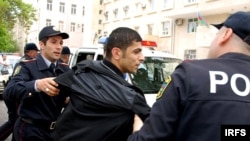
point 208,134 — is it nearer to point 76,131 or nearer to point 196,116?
point 196,116

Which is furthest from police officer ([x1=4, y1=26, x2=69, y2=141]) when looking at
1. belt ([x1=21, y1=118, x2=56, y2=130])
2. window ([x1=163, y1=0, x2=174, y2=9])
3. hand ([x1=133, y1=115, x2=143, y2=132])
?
window ([x1=163, y1=0, x2=174, y2=9])

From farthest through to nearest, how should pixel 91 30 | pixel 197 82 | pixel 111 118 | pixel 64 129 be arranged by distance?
pixel 91 30
pixel 64 129
pixel 111 118
pixel 197 82

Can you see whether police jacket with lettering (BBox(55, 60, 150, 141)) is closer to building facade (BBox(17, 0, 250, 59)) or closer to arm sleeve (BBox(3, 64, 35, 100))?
arm sleeve (BBox(3, 64, 35, 100))

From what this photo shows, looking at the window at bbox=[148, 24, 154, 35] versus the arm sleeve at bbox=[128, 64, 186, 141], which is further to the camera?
the window at bbox=[148, 24, 154, 35]

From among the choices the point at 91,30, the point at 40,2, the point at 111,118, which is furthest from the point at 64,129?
the point at 40,2

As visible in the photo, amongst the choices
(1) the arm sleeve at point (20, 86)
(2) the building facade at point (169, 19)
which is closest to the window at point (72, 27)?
(2) the building facade at point (169, 19)

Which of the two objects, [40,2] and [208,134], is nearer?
[208,134]

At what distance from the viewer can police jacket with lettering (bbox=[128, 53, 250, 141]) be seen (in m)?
1.41

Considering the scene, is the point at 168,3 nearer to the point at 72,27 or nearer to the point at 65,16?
the point at 65,16

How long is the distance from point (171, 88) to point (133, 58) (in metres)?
0.68

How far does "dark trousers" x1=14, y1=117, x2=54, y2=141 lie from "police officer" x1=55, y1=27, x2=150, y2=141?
89 centimetres

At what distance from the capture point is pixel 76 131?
6.00 feet

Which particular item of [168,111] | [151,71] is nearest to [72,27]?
[151,71]

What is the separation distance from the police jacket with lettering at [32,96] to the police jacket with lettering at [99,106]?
30.7 inches
